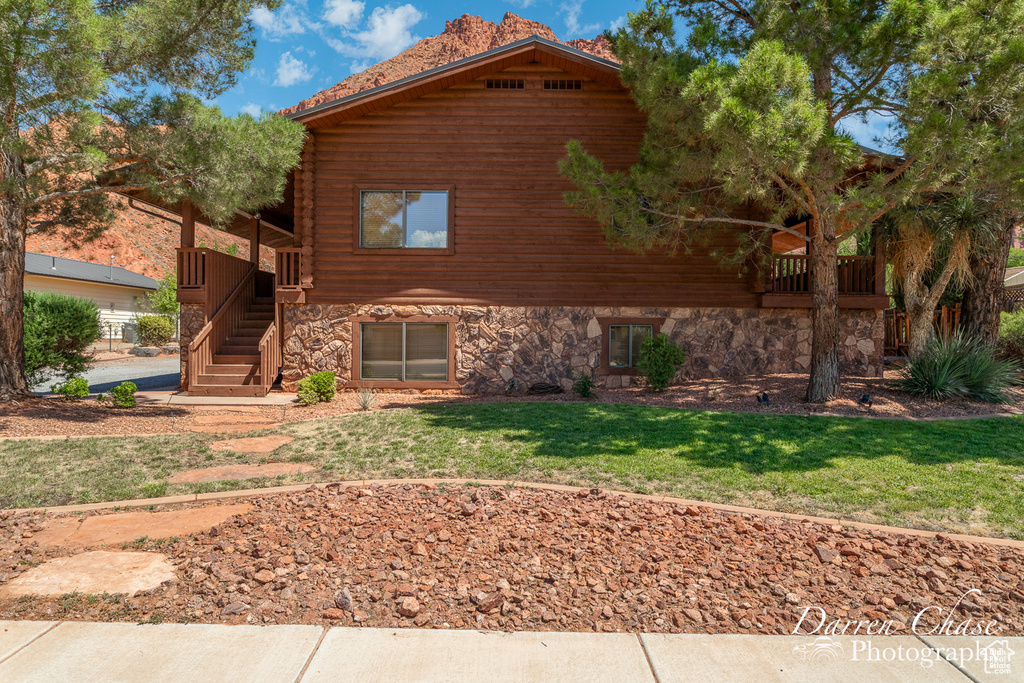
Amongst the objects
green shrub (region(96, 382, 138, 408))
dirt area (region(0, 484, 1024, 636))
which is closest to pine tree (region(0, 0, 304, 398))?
green shrub (region(96, 382, 138, 408))

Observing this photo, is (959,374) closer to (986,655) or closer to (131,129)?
(986,655)

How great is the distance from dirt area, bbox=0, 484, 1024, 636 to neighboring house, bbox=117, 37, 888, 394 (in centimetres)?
710

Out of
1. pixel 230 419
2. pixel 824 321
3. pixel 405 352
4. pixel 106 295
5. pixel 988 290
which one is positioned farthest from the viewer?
pixel 106 295

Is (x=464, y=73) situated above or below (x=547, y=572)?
above

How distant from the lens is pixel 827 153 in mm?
8125

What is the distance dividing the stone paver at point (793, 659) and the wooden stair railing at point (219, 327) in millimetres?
10297

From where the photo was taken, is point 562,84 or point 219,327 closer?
point 562,84

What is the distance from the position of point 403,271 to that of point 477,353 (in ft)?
7.21

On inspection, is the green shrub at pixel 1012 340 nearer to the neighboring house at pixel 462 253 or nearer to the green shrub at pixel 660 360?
the neighboring house at pixel 462 253

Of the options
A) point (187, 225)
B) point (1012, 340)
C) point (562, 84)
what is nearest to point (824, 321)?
point (1012, 340)

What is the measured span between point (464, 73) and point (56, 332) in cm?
945

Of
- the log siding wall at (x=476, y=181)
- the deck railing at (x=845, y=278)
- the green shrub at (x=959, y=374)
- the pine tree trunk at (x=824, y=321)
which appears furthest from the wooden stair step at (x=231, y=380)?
the green shrub at (x=959, y=374)

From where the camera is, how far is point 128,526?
4.31 m

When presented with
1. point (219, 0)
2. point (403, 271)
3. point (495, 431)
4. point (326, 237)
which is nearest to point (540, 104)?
point (403, 271)
